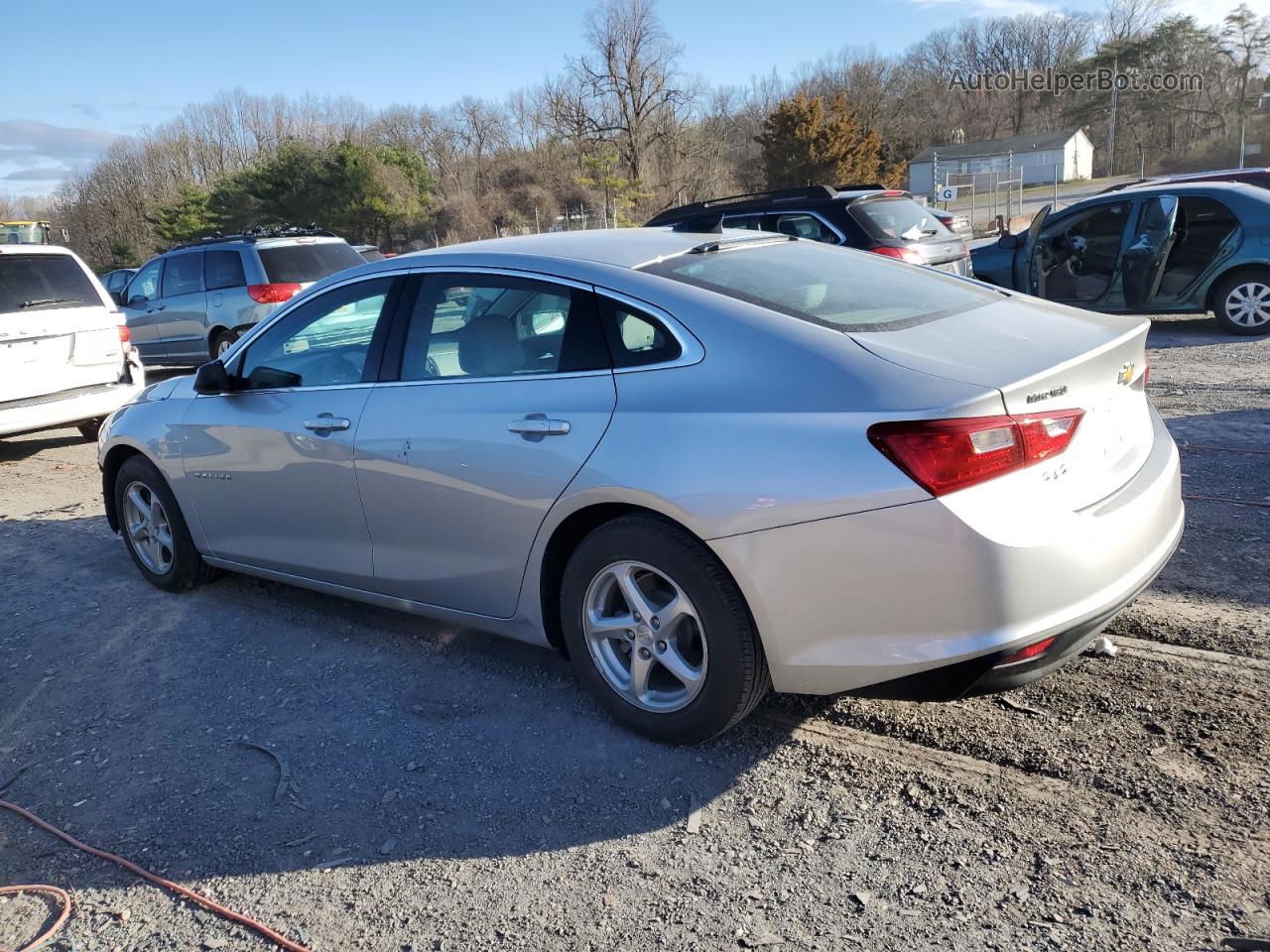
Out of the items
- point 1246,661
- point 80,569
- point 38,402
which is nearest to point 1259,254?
point 1246,661

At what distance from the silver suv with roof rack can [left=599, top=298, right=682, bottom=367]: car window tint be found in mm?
9831

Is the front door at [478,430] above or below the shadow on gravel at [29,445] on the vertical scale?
above

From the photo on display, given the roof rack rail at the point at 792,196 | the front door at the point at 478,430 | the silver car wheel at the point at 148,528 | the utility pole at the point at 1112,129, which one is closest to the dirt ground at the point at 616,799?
the front door at the point at 478,430

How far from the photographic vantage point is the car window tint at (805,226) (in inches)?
420

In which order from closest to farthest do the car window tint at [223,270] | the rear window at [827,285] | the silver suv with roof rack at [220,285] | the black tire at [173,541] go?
the rear window at [827,285], the black tire at [173,541], the silver suv with roof rack at [220,285], the car window tint at [223,270]

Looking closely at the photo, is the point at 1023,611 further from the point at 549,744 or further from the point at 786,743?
the point at 549,744

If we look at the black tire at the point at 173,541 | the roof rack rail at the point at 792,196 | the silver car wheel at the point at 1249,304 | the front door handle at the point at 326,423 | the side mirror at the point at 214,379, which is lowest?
the silver car wheel at the point at 1249,304

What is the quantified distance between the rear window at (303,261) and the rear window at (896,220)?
20.7ft

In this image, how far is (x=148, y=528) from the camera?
523cm

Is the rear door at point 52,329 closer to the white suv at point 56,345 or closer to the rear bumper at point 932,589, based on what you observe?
the white suv at point 56,345

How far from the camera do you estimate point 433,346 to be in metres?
3.92

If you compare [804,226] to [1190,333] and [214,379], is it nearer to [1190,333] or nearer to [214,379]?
[1190,333]

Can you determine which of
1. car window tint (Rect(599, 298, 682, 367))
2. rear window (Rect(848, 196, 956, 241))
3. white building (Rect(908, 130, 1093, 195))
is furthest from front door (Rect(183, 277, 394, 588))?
white building (Rect(908, 130, 1093, 195))

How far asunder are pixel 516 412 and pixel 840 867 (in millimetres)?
1750
